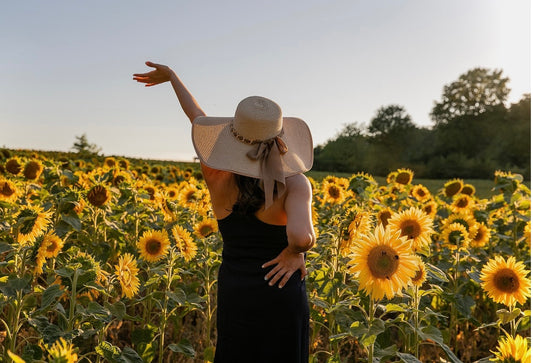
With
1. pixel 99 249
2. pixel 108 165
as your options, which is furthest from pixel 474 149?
pixel 99 249

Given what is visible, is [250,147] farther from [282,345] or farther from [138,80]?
[138,80]

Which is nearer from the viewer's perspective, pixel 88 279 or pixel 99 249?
pixel 88 279

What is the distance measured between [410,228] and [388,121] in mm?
51415

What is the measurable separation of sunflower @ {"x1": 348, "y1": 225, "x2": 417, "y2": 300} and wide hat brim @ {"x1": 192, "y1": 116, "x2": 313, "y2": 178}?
0.42 metres

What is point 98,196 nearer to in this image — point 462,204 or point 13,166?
point 13,166

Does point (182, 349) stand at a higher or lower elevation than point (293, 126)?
lower

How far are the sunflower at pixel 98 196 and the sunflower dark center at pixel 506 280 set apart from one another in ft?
8.62

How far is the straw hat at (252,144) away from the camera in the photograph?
2.10 meters

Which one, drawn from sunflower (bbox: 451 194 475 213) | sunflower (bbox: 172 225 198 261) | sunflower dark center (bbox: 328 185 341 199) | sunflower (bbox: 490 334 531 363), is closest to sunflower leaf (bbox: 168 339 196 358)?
sunflower (bbox: 172 225 198 261)

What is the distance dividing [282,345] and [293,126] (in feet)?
3.25

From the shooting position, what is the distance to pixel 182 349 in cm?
275

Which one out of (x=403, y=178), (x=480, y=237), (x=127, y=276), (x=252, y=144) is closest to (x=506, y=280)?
(x=252, y=144)

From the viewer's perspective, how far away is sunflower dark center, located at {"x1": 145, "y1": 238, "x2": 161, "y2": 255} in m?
3.40

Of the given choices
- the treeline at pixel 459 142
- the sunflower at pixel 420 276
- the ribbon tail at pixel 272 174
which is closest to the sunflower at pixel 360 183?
the sunflower at pixel 420 276
